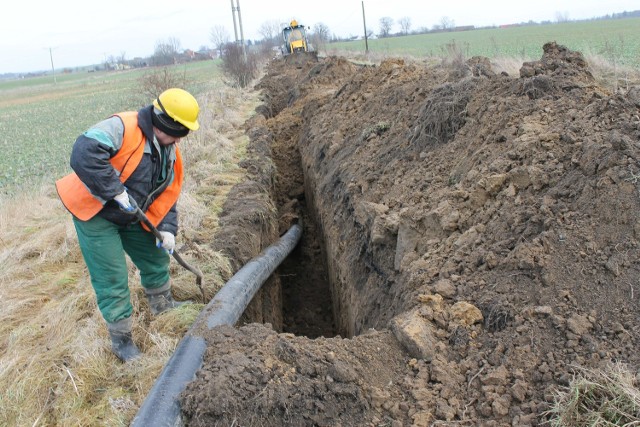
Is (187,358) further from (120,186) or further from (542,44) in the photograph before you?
(542,44)

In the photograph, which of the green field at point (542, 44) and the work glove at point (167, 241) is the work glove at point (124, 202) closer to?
the work glove at point (167, 241)

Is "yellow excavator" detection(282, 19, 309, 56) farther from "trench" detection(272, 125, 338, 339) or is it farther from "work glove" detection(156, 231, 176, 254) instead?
"work glove" detection(156, 231, 176, 254)

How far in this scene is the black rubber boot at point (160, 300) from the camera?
4.36 m

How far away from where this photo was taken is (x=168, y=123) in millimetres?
3652

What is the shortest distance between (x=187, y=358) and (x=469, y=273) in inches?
72.6

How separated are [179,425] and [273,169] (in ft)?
23.9

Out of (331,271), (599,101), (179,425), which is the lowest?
(331,271)

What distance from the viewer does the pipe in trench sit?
2.62 meters

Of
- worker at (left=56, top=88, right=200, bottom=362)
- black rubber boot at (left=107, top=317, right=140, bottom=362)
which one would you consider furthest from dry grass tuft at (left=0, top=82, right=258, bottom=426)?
worker at (left=56, top=88, right=200, bottom=362)

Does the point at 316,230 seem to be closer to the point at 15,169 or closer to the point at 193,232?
the point at 193,232

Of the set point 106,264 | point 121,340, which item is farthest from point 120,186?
point 121,340

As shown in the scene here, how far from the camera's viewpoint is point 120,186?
135 inches

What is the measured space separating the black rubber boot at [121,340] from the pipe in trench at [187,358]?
583 millimetres

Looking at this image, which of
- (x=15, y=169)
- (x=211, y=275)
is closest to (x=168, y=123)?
(x=211, y=275)
